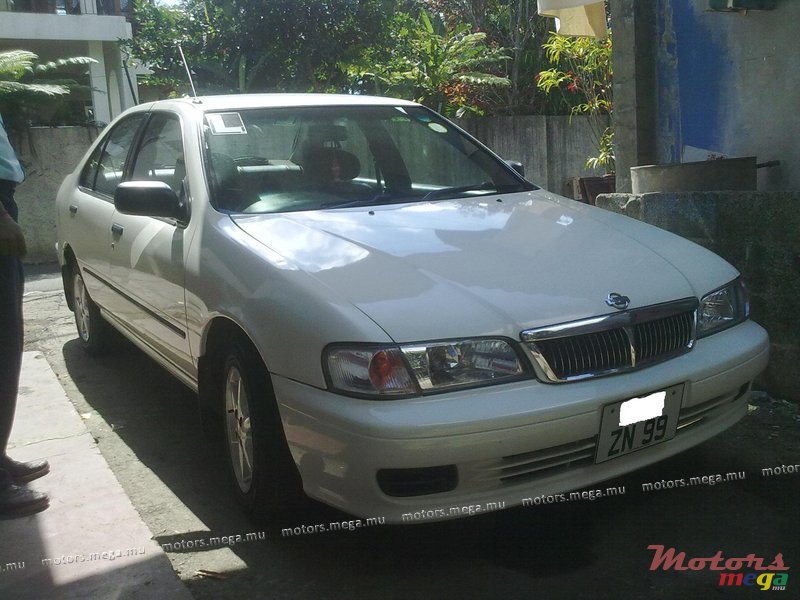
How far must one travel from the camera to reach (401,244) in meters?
3.11

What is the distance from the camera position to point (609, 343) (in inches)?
107

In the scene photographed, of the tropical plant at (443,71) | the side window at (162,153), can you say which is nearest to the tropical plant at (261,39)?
the tropical plant at (443,71)

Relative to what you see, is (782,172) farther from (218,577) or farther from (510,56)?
(510,56)

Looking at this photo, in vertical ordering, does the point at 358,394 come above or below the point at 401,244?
below

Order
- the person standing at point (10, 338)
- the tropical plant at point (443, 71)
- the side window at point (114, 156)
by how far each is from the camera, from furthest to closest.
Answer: the tropical plant at point (443, 71) < the side window at point (114, 156) < the person standing at point (10, 338)

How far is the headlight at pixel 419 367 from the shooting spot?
253 centimetres

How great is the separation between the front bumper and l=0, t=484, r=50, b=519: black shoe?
1.25 m

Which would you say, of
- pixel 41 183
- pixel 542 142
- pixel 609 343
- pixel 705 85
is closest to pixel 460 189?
pixel 609 343

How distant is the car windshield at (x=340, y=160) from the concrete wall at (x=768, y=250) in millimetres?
1029

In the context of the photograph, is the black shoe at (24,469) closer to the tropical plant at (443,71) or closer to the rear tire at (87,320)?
the rear tire at (87,320)

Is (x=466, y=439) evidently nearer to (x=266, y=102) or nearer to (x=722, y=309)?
(x=722, y=309)

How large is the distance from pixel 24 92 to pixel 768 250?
9.04m

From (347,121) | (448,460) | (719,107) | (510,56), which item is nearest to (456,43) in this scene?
(510,56)

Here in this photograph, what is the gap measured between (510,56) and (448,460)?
38.1 feet
